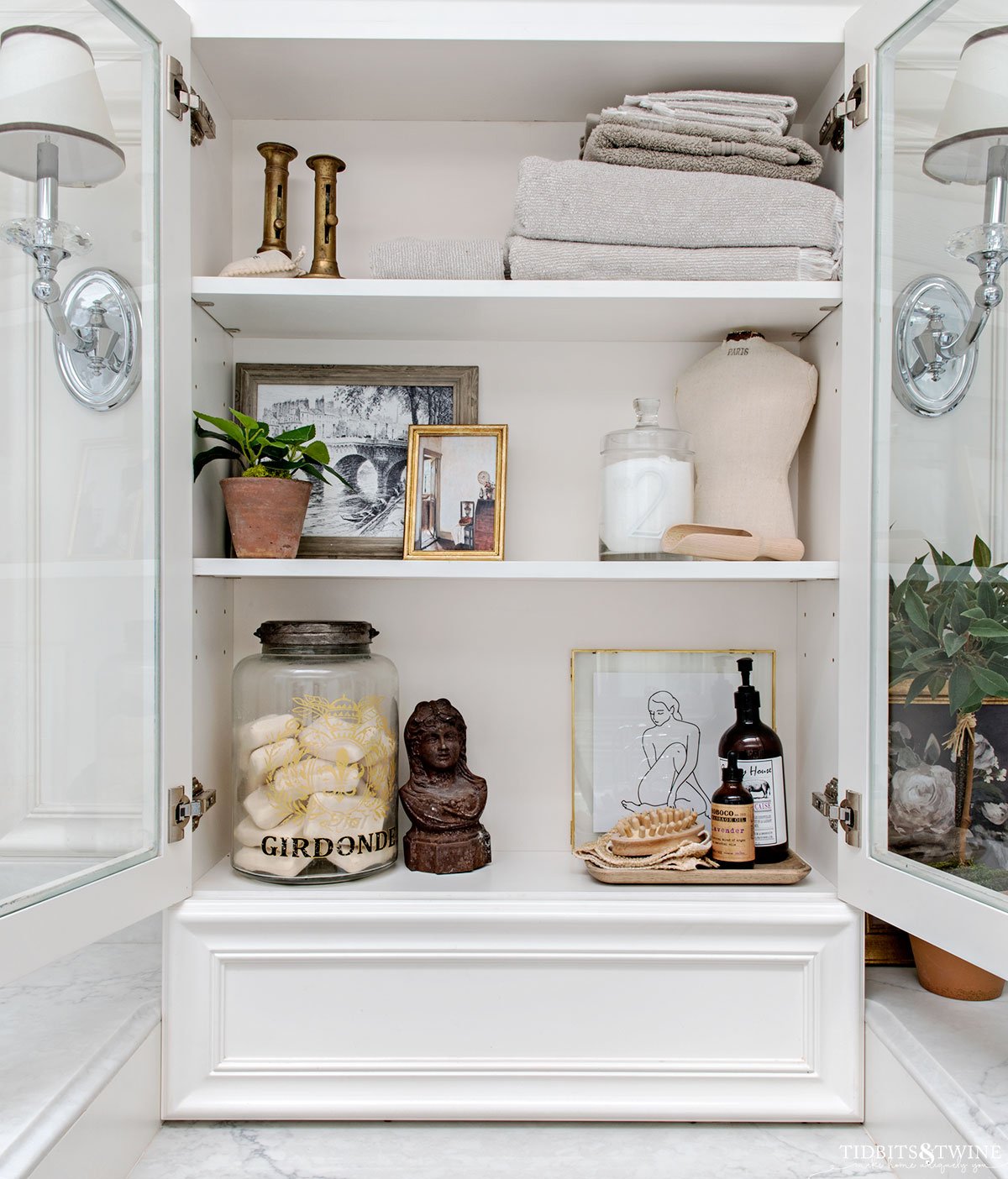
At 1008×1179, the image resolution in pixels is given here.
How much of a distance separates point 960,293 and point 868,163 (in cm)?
22

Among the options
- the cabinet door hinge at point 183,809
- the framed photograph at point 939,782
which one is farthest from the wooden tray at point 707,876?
the cabinet door hinge at point 183,809

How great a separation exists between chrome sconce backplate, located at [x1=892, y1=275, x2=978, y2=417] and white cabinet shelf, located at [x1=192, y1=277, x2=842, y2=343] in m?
0.13

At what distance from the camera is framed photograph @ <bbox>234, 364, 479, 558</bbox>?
124 centimetres

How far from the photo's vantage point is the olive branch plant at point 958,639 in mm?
863

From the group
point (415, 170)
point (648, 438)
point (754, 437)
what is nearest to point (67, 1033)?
point (648, 438)

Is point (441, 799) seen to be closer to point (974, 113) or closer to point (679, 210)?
point (679, 210)

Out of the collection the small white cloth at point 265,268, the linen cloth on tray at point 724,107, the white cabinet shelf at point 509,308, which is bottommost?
the white cabinet shelf at point 509,308

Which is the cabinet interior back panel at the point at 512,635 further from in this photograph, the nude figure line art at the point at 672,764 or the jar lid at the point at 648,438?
the jar lid at the point at 648,438

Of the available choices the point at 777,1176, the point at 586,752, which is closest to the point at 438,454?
the point at 586,752

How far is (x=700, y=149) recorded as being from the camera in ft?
3.63

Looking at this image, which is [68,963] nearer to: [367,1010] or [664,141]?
[367,1010]

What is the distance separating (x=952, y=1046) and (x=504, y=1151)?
1.60 feet

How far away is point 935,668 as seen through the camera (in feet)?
3.03

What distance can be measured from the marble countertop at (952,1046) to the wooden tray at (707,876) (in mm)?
166
